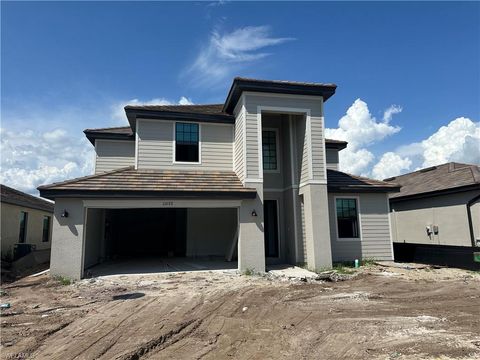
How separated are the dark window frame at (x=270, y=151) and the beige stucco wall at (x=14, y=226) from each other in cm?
1188

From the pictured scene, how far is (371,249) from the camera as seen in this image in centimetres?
1373

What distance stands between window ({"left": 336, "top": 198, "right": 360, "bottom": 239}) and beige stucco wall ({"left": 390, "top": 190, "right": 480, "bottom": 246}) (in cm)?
583

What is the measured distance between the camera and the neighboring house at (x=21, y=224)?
49.3 ft

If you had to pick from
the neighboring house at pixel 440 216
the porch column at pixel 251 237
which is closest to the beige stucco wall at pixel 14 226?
the porch column at pixel 251 237

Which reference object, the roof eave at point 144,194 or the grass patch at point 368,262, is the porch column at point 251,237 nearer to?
the roof eave at point 144,194

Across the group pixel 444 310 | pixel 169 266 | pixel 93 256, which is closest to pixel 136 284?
pixel 169 266

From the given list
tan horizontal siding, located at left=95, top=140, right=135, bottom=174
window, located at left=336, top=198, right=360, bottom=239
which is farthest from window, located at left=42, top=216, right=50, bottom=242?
window, located at left=336, top=198, right=360, bottom=239

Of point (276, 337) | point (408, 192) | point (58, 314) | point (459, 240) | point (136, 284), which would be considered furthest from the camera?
point (408, 192)

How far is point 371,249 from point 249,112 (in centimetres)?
746

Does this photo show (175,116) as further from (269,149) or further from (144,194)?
(269,149)

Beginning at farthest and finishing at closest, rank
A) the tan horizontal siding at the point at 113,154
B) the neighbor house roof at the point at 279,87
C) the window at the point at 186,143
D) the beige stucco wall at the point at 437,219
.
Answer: the tan horizontal siding at the point at 113,154 < the beige stucco wall at the point at 437,219 < the window at the point at 186,143 < the neighbor house roof at the point at 279,87

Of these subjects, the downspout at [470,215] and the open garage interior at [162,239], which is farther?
the downspout at [470,215]

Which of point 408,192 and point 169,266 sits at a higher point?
point 408,192

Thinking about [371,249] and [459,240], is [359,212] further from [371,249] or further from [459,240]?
[459,240]
